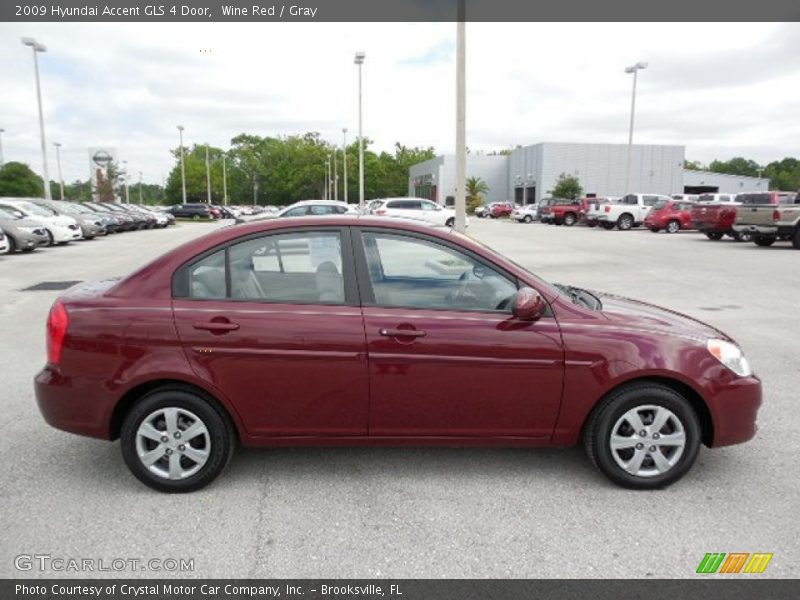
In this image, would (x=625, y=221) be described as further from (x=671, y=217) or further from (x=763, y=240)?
(x=763, y=240)

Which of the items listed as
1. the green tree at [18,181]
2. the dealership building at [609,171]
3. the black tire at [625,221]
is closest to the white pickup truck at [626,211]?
the black tire at [625,221]

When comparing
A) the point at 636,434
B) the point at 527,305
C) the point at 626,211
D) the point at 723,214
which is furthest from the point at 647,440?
the point at 626,211

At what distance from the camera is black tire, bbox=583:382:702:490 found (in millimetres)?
3381

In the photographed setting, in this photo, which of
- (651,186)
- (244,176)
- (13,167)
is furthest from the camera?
(244,176)

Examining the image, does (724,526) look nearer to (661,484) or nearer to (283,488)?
(661,484)

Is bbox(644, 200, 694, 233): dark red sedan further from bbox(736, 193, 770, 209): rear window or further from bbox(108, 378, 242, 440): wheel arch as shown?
bbox(108, 378, 242, 440): wheel arch

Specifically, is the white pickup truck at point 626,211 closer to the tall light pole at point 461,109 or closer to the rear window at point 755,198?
the rear window at point 755,198

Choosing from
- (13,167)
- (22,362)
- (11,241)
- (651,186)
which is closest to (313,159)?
(13,167)

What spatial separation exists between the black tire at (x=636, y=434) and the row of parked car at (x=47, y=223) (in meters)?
17.2

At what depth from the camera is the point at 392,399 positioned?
3334mm

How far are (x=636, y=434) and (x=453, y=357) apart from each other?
116 cm

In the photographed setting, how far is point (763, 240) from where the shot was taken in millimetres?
19016

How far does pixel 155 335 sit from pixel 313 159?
100.0m

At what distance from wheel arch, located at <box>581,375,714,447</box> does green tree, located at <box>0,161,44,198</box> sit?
92624 millimetres
